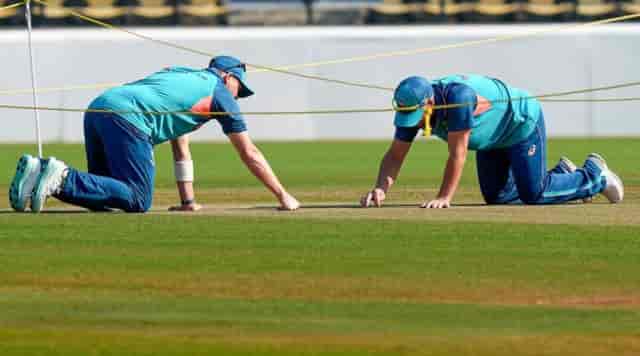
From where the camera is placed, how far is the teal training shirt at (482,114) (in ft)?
47.4

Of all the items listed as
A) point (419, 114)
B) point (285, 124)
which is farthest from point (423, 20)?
point (419, 114)

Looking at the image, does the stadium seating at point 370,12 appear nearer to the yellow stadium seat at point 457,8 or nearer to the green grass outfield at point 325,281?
the yellow stadium seat at point 457,8

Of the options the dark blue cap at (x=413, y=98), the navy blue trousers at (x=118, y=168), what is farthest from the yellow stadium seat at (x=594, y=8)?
the navy blue trousers at (x=118, y=168)

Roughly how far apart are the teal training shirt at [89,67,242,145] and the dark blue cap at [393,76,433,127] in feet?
4.06

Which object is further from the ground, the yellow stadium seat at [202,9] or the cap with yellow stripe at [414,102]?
the cap with yellow stripe at [414,102]

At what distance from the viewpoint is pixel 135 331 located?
9664mm

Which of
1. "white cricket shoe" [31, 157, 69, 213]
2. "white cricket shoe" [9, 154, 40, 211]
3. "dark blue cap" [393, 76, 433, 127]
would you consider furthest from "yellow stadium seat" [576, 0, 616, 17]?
"white cricket shoe" [31, 157, 69, 213]

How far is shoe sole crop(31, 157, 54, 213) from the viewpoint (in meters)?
14.0

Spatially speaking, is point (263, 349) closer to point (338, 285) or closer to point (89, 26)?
point (338, 285)

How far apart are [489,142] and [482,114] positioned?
0.39 m

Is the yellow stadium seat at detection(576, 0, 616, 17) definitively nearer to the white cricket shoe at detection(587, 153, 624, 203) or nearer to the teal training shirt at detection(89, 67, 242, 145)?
the white cricket shoe at detection(587, 153, 624, 203)

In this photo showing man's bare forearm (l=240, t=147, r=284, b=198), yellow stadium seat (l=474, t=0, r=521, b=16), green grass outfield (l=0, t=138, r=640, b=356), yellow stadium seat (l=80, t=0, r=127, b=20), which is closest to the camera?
green grass outfield (l=0, t=138, r=640, b=356)

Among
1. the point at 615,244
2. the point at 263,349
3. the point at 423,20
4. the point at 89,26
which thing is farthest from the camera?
the point at 423,20

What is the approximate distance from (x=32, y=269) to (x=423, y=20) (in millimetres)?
24336
